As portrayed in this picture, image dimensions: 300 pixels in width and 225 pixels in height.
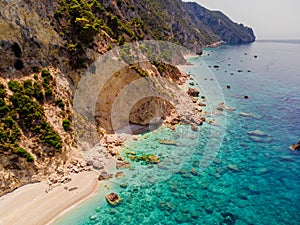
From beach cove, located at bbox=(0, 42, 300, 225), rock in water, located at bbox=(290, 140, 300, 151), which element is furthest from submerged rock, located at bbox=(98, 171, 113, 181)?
rock in water, located at bbox=(290, 140, 300, 151)

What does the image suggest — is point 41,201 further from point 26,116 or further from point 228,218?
point 228,218

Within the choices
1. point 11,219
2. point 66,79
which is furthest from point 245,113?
point 11,219

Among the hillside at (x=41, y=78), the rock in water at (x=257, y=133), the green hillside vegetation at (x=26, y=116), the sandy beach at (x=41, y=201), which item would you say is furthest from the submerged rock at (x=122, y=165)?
the rock in water at (x=257, y=133)

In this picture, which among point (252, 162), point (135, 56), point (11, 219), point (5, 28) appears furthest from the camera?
point (135, 56)

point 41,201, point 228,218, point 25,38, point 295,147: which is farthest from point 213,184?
point 25,38

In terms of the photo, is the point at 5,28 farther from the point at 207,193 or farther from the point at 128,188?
the point at 207,193
